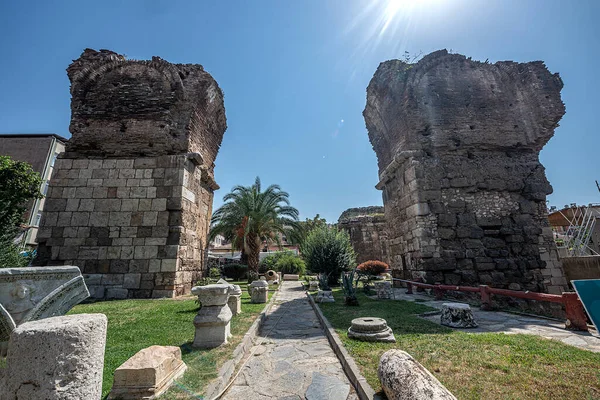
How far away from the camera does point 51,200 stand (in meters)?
8.06

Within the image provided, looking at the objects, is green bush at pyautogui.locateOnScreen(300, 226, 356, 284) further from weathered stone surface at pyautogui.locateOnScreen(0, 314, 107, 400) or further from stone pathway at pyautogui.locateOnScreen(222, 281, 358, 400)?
weathered stone surface at pyautogui.locateOnScreen(0, 314, 107, 400)

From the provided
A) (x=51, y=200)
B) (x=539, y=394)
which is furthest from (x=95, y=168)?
(x=539, y=394)

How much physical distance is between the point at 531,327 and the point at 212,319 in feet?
17.4

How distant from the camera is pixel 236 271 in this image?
18062mm

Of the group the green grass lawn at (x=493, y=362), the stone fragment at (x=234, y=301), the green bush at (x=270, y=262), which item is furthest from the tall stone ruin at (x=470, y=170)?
the green bush at (x=270, y=262)

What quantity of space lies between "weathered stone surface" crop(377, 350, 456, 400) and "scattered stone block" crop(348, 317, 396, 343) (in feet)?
4.54

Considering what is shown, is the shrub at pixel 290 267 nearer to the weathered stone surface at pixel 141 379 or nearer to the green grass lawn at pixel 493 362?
the green grass lawn at pixel 493 362

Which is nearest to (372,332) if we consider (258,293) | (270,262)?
(258,293)

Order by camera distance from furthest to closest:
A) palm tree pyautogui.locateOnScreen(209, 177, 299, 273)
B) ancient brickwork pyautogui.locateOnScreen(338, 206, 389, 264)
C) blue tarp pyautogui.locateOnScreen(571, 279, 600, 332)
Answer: ancient brickwork pyautogui.locateOnScreen(338, 206, 389, 264) → palm tree pyautogui.locateOnScreen(209, 177, 299, 273) → blue tarp pyautogui.locateOnScreen(571, 279, 600, 332)

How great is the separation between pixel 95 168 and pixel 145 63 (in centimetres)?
429

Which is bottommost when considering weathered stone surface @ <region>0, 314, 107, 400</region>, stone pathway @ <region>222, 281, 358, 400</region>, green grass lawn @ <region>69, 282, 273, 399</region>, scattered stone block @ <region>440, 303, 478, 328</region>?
stone pathway @ <region>222, 281, 358, 400</region>

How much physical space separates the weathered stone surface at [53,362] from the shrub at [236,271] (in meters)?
16.4

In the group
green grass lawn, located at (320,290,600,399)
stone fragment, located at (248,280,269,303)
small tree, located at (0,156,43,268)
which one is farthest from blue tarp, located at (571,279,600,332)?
small tree, located at (0,156,43,268)

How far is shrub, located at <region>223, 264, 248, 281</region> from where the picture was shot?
1792 cm
